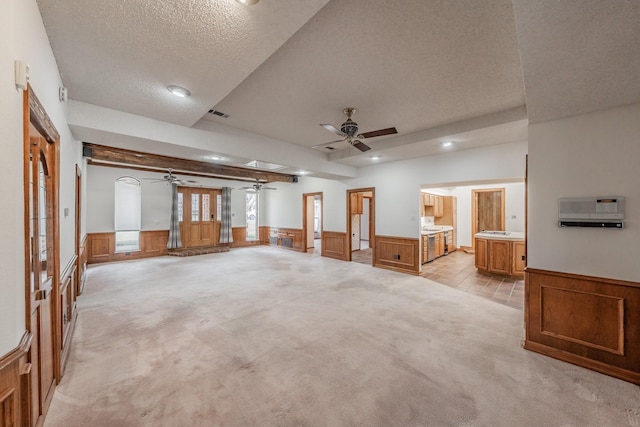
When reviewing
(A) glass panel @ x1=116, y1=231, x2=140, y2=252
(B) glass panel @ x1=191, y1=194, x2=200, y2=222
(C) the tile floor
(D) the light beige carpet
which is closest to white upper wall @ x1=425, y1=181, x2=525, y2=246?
(C) the tile floor

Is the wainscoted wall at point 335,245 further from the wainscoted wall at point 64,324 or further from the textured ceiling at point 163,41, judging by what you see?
the wainscoted wall at point 64,324

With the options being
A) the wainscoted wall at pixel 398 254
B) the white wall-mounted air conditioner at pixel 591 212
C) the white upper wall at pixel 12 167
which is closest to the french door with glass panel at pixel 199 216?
the wainscoted wall at pixel 398 254

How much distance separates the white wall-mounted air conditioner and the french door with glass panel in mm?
9171

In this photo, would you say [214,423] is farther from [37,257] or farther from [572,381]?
[572,381]

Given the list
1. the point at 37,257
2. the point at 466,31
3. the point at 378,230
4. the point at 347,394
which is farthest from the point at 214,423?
the point at 378,230

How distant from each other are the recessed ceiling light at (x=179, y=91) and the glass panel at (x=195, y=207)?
22.1ft

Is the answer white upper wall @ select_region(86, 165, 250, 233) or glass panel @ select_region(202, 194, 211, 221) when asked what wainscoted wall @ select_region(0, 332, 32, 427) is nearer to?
white upper wall @ select_region(86, 165, 250, 233)

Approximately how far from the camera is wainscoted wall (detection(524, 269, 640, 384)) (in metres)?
2.20

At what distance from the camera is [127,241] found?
7934 millimetres

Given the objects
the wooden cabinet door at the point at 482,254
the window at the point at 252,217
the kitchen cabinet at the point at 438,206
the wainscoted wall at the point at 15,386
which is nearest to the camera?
the wainscoted wall at the point at 15,386

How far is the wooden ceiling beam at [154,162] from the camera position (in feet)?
16.8

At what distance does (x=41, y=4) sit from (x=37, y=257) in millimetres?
1614

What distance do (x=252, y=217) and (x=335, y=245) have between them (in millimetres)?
4561

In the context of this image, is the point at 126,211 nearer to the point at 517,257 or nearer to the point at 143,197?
the point at 143,197
